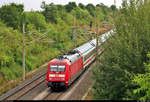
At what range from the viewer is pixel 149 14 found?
1226 centimetres

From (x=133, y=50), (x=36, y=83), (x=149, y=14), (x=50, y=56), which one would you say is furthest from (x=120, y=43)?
(x=50, y=56)

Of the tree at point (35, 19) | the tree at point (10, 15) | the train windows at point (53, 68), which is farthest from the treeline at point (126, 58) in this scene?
the tree at point (35, 19)

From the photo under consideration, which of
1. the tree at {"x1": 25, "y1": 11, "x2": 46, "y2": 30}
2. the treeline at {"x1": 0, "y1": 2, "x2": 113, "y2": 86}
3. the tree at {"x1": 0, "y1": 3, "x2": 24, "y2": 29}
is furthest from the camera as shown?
the tree at {"x1": 25, "y1": 11, "x2": 46, "y2": 30}

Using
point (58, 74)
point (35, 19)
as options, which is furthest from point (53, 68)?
point (35, 19)

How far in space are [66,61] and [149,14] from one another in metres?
10.6

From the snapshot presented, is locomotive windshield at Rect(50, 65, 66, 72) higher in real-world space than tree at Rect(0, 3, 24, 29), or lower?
lower

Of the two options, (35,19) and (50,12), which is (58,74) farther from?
(50,12)

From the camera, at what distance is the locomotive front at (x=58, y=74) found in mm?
21016

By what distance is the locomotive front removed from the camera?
68.9 ft

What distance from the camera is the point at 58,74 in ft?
69.1

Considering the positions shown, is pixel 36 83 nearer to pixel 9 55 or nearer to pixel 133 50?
pixel 9 55

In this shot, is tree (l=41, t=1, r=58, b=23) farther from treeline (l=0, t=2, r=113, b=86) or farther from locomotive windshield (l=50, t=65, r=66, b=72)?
locomotive windshield (l=50, t=65, r=66, b=72)

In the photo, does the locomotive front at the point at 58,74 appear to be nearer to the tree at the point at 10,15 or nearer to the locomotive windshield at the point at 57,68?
the locomotive windshield at the point at 57,68

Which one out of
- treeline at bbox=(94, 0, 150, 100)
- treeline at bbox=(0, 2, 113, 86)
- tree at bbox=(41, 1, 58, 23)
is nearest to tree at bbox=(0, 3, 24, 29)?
treeline at bbox=(0, 2, 113, 86)
